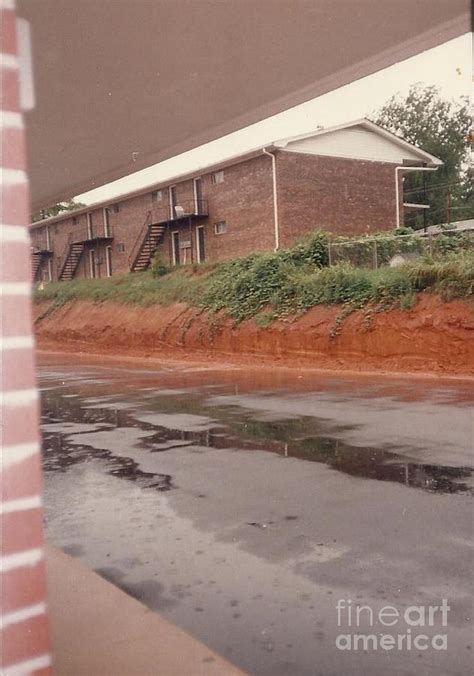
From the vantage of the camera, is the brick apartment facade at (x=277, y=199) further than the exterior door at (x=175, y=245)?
No

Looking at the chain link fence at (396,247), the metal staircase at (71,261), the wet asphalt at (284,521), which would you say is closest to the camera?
the wet asphalt at (284,521)

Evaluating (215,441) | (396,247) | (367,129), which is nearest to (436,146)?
(367,129)

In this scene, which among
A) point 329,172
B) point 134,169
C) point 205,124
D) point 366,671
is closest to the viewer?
point 366,671

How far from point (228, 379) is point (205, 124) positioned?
1039 centimetres

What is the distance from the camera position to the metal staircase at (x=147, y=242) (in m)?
33.4

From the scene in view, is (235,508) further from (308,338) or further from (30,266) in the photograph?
(308,338)

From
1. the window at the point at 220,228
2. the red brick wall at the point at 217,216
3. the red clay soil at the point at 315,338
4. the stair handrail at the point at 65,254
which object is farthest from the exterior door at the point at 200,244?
the stair handrail at the point at 65,254

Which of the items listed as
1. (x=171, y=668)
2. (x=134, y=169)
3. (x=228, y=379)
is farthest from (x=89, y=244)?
(x=171, y=668)

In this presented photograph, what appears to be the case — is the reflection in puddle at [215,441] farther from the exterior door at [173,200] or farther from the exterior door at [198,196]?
the exterior door at [173,200]

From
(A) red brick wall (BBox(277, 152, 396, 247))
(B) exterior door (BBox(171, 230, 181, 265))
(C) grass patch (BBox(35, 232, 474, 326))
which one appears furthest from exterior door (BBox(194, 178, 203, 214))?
(A) red brick wall (BBox(277, 152, 396, 247))

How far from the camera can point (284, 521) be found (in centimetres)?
473

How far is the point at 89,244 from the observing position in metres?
38.9

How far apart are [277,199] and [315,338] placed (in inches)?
379

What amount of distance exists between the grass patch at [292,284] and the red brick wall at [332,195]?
339cm
